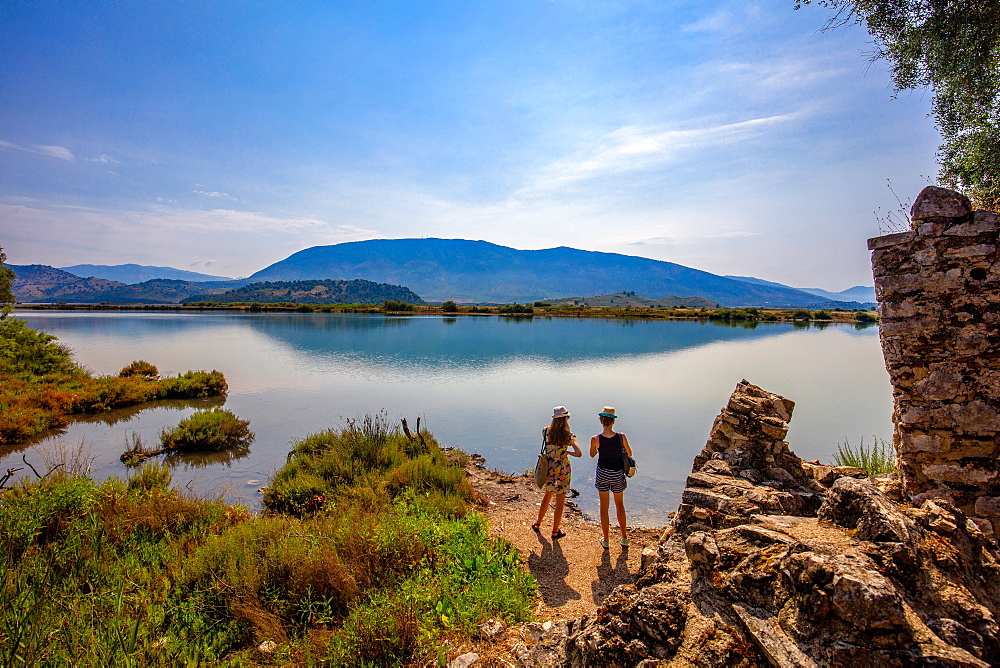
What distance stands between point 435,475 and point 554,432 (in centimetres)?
325

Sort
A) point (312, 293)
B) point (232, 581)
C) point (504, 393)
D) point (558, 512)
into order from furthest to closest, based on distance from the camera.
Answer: point (312, 293), point (504, 393), point (558, 512), point (232, 581)

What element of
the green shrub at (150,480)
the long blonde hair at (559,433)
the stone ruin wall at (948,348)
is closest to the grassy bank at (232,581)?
the green shrub at (150,480)

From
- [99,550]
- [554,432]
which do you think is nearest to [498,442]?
[554,432]

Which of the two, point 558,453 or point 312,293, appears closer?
point 558,453

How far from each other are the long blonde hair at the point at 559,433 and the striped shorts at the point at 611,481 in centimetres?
73

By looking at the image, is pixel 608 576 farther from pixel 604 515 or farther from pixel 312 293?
pixel 312 293

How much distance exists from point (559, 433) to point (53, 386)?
821 inches

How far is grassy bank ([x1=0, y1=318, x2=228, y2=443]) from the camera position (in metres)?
13.4

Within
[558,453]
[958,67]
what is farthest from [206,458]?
[958,67]

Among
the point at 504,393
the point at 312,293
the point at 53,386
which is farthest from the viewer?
the point at 312,293

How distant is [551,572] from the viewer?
20.0 feet

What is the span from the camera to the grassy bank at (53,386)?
13.4 meters

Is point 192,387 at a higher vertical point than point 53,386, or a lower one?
lower

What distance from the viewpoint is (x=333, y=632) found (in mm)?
4199
